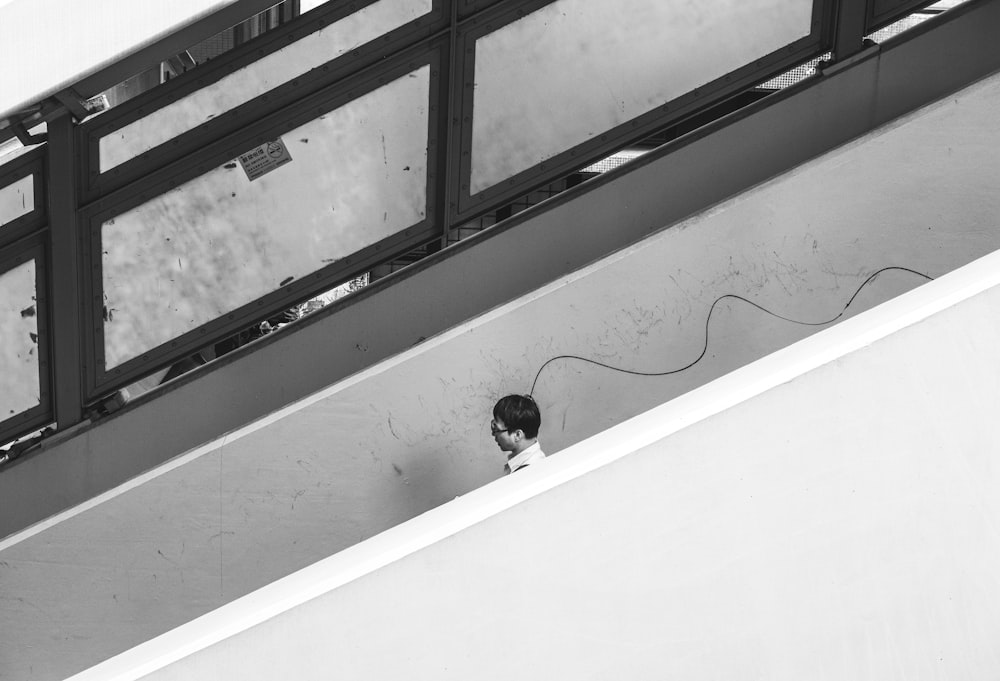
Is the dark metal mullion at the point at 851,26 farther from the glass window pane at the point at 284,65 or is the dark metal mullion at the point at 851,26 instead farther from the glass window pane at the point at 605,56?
the glass window pane at the point at 284,65

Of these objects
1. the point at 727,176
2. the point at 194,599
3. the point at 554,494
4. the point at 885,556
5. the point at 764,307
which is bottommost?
the point at 885,556

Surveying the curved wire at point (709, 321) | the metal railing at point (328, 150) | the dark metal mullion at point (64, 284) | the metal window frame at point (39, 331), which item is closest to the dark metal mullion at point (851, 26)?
the metal railing at point (328, 150)

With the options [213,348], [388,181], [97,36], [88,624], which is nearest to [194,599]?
[88,624]

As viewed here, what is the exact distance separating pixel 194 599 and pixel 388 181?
6.74 feet

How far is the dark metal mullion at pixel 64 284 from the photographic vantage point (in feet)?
14.3

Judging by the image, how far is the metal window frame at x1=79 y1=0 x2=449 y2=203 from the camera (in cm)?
427

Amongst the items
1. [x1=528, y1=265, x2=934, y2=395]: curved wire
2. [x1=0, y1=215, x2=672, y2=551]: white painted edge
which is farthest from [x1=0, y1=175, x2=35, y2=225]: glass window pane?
[x1=528, y1=265, x2=934, y2=395]: curved wire

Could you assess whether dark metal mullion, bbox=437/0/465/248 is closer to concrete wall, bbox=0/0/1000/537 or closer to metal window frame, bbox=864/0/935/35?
concrete wall, bbox=0/0/1000/537

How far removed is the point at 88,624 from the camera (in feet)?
13.7

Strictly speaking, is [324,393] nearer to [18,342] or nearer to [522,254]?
[522,254]

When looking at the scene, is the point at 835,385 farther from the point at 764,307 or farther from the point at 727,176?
the point at 727,176

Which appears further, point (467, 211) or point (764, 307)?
point (467, 211)

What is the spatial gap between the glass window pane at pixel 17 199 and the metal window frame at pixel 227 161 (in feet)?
0.89

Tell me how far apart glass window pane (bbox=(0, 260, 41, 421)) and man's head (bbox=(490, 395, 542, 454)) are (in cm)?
244
